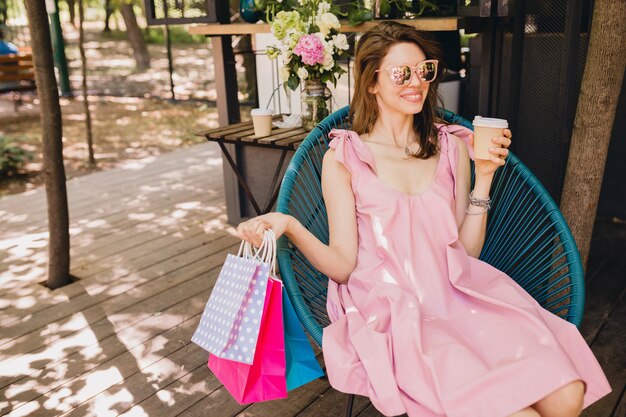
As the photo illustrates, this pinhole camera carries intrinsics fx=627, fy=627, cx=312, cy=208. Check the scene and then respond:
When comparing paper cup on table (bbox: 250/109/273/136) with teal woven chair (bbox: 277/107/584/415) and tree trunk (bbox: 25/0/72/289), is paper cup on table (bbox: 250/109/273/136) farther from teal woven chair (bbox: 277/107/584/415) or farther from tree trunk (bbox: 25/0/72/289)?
tree trunk (bbox: 25/0/72/289)

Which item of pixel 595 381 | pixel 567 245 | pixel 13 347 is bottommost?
pixel 13 347

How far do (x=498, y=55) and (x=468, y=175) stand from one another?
2.70 ft

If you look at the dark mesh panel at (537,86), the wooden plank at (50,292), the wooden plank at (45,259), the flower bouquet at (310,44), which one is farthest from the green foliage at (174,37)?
the dark mesh panel at (537,86)

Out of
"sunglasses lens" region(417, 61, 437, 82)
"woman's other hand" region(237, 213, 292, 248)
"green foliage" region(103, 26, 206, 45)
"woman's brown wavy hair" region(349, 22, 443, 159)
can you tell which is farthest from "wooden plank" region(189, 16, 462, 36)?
"green foliage" region(103, 26, 206, 45)

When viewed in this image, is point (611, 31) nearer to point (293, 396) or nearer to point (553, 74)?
point (553, 74)

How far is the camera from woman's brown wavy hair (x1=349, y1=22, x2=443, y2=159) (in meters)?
1.95

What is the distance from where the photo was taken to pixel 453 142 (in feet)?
6.77

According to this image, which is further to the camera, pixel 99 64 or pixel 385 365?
pixel 99 64

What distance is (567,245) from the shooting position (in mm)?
1950

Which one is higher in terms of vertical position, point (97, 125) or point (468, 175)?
point (468, 175)

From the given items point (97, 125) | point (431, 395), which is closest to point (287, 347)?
point (431, 395)

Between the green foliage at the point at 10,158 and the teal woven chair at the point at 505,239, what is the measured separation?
15.1 feet

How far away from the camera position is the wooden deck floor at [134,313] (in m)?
2.27

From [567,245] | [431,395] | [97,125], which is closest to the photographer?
[431,395]
